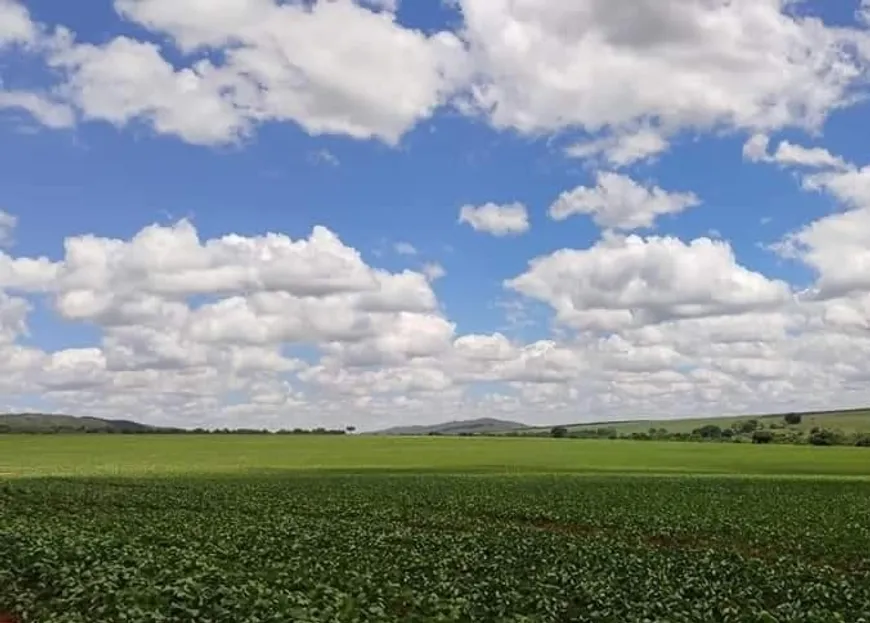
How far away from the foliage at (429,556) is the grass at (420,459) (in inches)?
1386

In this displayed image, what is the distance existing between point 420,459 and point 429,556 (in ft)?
274

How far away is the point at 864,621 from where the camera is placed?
17219mm

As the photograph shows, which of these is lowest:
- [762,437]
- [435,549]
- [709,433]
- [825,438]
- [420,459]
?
[420,459]

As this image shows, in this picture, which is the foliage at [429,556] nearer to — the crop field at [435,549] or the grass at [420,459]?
the crop field at [435,549]

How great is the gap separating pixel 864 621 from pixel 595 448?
11423 cm

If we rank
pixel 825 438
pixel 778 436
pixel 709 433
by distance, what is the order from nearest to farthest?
pixel 825 438 → pixel 778 436 → pixel 709 433

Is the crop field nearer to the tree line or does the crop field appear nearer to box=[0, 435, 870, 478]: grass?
box=[0, 435, 870, 478]: grass

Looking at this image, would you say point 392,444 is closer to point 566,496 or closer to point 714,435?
point 714,435

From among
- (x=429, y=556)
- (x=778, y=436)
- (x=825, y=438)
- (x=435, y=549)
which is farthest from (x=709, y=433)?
(x=429, y=556)

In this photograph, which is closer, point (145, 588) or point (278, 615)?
point (278, 615)

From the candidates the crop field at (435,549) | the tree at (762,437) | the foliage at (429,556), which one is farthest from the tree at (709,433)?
the foliage at (429,556)

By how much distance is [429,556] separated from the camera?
88.7ft

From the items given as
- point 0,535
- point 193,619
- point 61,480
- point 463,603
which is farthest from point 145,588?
point 61,480

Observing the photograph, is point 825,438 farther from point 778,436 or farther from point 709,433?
point 709,433
